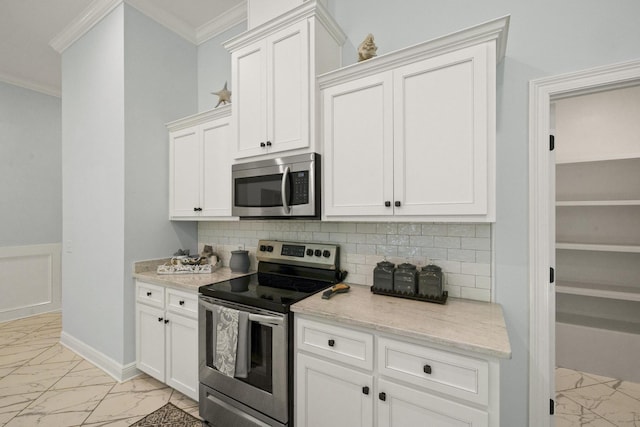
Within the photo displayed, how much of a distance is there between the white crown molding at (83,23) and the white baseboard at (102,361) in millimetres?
3173

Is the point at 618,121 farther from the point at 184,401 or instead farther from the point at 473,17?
the point at 184,401

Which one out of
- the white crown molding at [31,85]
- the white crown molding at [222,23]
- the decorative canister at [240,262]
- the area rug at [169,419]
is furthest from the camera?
the white crown molding at [31,85]

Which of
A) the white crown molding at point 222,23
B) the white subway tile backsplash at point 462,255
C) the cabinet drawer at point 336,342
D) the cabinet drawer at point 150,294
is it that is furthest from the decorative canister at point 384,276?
the white crown molding at point 222,23

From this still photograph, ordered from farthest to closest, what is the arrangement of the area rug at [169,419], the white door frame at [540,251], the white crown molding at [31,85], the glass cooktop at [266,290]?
the white crown molding at [31,85] → the area rug at [169,419] → the glass cooktop at [266,290] → the white door frame at [540,251]

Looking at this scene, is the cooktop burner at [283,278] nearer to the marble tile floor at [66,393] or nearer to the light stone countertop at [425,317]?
the light stone countertop at [425,317]

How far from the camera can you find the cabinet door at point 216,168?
2.44m

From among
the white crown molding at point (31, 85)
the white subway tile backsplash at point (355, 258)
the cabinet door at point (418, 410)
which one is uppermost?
the white crown molding at point (31, 85)

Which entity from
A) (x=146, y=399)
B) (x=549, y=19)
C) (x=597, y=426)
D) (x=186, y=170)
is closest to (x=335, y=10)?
(x=549, y=19)

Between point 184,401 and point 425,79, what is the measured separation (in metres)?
2.79

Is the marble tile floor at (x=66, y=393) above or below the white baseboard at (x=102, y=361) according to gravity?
below

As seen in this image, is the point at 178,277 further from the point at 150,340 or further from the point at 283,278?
the point at 283,278

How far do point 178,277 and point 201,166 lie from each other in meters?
0.98

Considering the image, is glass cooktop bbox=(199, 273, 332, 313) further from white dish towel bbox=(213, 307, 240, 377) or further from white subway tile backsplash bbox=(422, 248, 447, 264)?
white subway tile backsplash bbox=(422, 248, 447, 264)

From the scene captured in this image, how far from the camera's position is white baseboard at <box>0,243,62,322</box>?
154 inches
